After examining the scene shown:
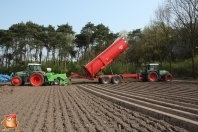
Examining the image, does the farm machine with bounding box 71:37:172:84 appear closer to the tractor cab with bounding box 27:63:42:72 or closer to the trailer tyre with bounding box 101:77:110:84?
the trailer tyre with bounding box 101:77:110:84

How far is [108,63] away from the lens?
2331cm

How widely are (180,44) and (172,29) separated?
195 inches

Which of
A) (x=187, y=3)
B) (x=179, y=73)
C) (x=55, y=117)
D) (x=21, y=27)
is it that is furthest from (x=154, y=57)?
(x=55, y=117)

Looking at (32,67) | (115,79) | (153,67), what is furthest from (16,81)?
(153,67)

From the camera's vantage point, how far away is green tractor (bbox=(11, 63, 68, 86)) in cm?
2345

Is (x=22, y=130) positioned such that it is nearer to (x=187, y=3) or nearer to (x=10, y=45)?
(x=187, y=3)

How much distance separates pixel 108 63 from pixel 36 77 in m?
6.25

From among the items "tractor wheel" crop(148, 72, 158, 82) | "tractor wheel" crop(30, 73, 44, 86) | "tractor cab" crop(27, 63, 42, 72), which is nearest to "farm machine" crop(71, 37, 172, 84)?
"tractor wheel" crop(148, 72, 158, 82)

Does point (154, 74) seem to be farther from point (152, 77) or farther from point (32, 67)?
point (32, 67)

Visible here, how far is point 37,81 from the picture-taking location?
77.3 feet

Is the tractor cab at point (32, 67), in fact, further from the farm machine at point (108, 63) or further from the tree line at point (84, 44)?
the tree line at point (84, 44)

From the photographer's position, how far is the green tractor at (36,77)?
76.9ft

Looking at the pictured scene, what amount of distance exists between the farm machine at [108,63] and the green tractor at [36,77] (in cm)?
172

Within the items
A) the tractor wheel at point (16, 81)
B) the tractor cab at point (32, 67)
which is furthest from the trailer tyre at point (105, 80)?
the tractor wheel at point (16, 81)
